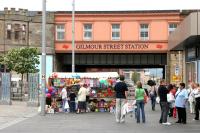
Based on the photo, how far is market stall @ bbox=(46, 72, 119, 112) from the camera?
3077 cm

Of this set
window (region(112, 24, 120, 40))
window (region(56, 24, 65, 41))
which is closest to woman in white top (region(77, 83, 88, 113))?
window (region(112, 24, 120, 40))

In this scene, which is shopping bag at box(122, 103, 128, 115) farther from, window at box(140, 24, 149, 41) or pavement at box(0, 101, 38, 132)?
window at box(140, 24, 149, 41)

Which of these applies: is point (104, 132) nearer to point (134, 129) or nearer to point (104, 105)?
point (134, 129)

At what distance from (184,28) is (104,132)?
13927mm

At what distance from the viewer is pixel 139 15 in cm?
6397

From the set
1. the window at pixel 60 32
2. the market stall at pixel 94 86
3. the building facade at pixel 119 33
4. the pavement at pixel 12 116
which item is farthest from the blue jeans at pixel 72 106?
the window at pixel 60 32

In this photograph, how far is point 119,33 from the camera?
211 feet

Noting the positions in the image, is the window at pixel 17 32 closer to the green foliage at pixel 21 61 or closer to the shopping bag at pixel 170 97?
the green foliage at pixel 21 61

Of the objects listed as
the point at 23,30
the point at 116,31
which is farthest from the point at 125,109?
the point at 23,30

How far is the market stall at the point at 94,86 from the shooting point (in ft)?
101

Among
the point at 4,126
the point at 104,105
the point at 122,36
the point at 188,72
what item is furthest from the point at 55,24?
the point at 4,126

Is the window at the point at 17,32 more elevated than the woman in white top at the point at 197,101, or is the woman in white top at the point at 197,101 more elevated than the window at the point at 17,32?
the window at the point at 17,32

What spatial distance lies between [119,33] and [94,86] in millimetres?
33516

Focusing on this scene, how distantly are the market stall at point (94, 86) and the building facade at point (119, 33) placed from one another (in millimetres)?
32970
